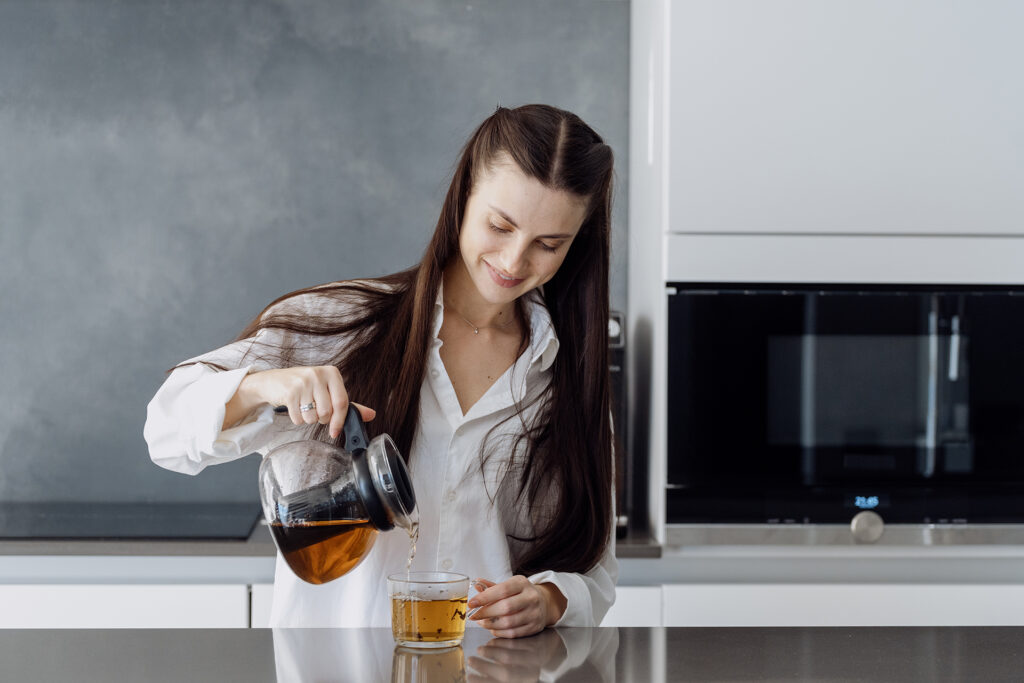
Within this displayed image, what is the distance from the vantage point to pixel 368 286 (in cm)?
137

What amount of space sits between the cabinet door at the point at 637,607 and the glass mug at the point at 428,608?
1048 millimetres

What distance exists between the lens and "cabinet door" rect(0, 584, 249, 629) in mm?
1890

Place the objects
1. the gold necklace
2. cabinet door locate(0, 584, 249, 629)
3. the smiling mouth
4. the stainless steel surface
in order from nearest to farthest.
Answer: the smiling mouth < the gold necklace < cabinet door locate(0, 584, 249, 629) < the stainless steel surface

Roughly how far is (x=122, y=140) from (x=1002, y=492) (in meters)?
2.09

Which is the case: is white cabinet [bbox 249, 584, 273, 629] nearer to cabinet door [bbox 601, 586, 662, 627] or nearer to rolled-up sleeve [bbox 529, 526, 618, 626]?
cabinet door [bbox 601, 586, 662, 627]

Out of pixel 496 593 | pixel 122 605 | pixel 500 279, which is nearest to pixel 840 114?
pixel 500 279

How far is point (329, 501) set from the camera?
36.2 inches

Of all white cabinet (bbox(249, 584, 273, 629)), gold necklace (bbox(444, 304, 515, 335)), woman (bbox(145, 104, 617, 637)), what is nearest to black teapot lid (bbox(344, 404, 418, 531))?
woman (bbox(145, 104, 617, 637))

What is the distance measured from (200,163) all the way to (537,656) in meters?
1.79

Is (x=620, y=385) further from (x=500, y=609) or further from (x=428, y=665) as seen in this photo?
(x=428, y=665)

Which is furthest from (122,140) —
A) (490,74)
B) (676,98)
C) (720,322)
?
(720,322)

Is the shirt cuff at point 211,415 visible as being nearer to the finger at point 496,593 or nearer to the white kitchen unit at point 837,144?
the finger at point 496,593

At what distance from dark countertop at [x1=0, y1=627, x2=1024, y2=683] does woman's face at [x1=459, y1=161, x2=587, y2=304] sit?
44 centimetres

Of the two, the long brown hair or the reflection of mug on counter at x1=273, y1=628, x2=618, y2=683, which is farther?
the long brown hair
